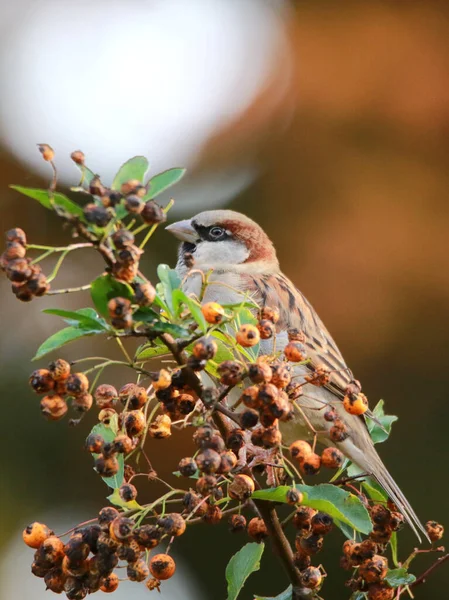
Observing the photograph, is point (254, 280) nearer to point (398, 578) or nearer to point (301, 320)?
point (301, 320)

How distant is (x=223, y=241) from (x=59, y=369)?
164 centimetres

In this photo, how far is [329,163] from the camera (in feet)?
11.5

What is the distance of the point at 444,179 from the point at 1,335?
69.8 inches

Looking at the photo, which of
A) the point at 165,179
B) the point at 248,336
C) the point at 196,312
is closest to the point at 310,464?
the point at 248,336

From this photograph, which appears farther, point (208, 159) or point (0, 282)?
point (208, 159)

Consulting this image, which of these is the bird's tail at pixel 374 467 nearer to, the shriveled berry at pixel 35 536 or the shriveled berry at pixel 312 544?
the shriveled berry at pixel 312 544

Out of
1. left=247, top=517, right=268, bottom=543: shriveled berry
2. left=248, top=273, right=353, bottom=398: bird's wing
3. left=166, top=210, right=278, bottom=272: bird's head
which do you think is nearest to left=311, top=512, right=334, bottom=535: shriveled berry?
left=247, top=517, right=268, bottom=543: shriveled berry

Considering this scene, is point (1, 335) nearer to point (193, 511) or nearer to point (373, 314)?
point (373, 314)

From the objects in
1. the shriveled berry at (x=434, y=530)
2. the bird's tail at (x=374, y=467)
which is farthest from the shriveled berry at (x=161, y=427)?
the bird's tail at (x=374, y=467)

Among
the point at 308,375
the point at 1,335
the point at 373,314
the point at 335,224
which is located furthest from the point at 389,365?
the point at 308,375

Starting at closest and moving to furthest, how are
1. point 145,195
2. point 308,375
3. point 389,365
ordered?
point 145,195 → point 308,375 → point 389,365

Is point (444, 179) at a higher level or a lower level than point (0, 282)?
higher

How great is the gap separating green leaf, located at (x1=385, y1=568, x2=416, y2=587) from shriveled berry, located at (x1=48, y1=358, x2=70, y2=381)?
0.56 metres

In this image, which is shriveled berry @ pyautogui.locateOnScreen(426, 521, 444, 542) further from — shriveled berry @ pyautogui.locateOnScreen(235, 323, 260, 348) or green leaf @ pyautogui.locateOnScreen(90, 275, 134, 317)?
green leaf @ pyautogui.locateOnScreen(90, 275, 134, 317)
